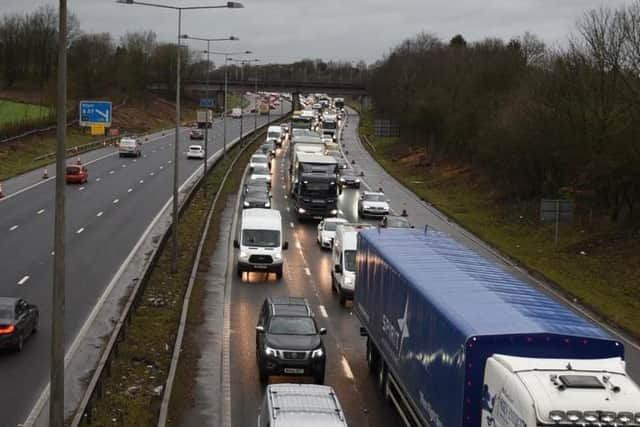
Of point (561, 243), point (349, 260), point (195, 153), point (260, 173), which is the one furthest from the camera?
point (195, 153)

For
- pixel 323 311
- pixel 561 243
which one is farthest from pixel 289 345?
pixel 561 243

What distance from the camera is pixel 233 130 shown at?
13275 cm

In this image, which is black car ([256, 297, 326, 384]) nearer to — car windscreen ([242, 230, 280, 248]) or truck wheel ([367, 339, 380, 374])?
truck wheel ([367, 339, 380, 374])

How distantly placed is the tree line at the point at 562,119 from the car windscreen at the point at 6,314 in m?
27.9

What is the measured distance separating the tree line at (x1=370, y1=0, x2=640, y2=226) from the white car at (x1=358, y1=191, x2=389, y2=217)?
814 centimetres


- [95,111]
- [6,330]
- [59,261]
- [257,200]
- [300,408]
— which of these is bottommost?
[6,330]

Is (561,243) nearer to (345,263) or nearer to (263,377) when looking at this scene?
(345,263)

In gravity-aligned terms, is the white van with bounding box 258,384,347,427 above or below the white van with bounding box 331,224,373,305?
above

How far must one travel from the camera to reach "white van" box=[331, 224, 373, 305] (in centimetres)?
3114

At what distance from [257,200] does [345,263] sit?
20.1 m

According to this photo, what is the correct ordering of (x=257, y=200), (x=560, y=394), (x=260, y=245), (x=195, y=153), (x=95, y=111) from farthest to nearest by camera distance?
(x=195, y=153) → (x=95, y=111) → (x=257, y=200) → (x=260, y=245) → (x=560, y=394)

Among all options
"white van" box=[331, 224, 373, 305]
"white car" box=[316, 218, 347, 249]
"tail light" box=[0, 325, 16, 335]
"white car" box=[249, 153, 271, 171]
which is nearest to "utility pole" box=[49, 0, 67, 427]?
"tail light" box=[0, 325, 16, 335]

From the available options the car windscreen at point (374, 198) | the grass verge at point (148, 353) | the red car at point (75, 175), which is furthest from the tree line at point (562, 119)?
the red car at point (75, 175)

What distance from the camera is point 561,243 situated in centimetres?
4500
